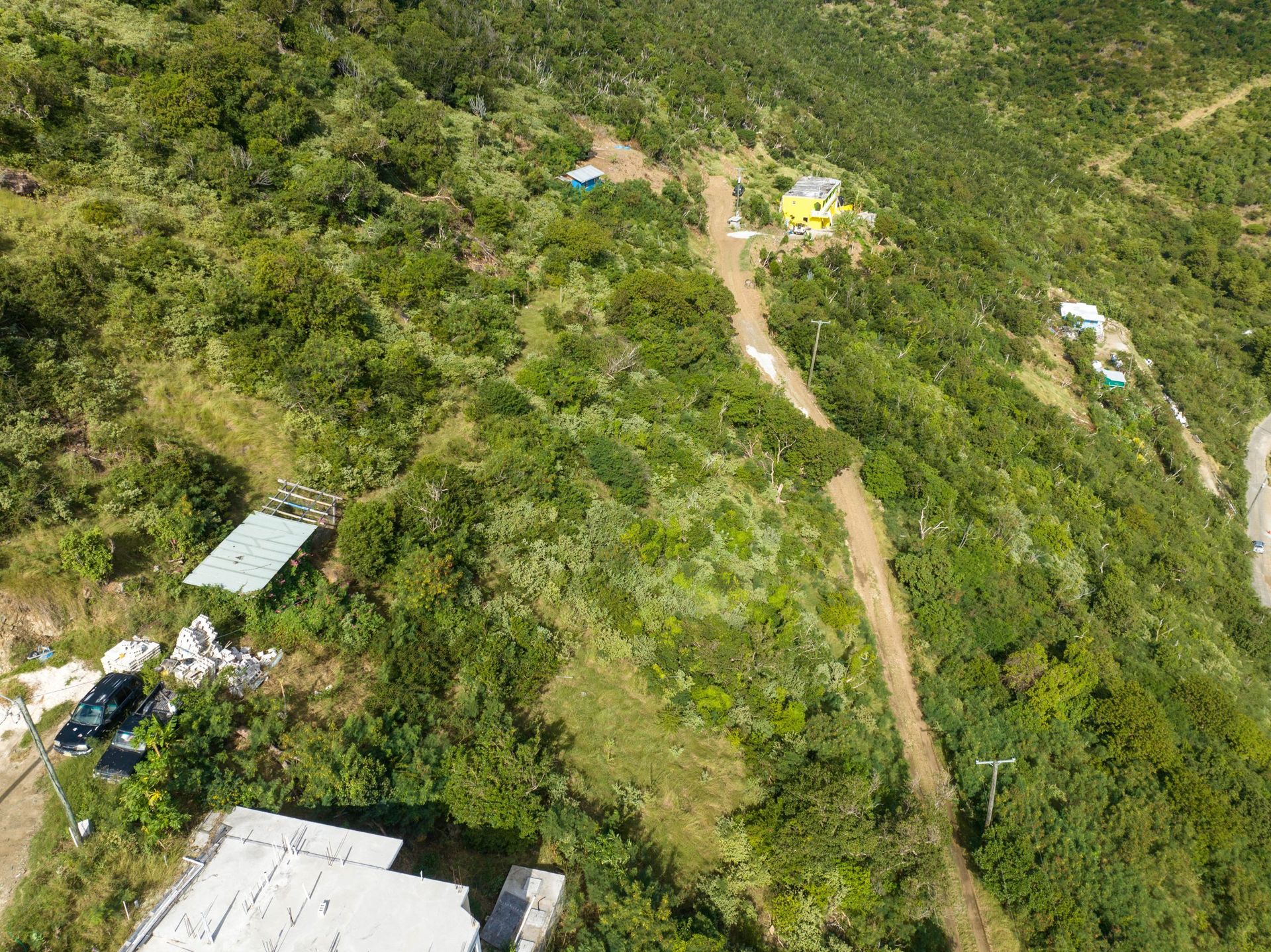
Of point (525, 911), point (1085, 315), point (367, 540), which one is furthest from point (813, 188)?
point (525, 911)

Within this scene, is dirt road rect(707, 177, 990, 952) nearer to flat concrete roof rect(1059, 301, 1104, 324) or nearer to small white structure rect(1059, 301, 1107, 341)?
flat concrete roof rect(1059, 301, 1104, 324)

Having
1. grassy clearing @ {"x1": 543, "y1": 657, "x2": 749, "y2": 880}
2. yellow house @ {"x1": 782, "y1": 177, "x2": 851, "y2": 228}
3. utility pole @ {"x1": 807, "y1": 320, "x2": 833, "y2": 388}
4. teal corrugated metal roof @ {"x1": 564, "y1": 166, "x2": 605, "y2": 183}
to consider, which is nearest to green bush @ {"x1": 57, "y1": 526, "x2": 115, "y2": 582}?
grassy clearing @ {"x1": 543, "y1": 657, "x2": 749, "y2": 880}

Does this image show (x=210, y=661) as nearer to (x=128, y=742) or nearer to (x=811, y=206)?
(x=128, y=742)

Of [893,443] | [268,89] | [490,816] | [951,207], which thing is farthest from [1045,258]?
[490,816]

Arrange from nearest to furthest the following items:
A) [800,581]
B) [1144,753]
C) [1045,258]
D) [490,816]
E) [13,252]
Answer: [490,816]
[13,252]
[1144,753]
[800,581]
[1045,258]

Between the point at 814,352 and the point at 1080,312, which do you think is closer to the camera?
the point at 814,352

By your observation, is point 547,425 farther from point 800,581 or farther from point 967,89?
point 967,89
